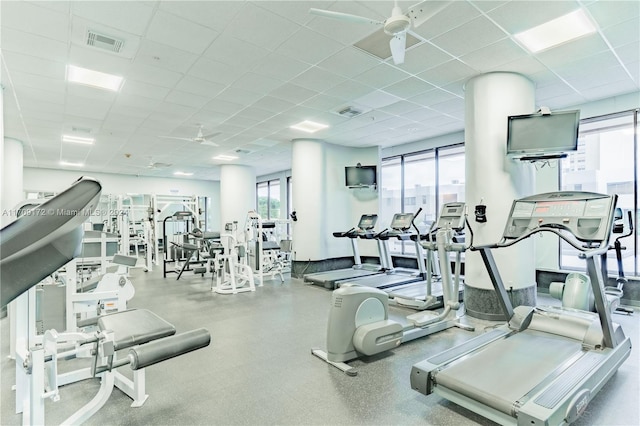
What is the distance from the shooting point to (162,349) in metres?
1.88

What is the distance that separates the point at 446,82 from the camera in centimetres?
482

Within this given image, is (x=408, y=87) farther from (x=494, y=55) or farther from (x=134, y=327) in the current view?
(x=134, y=327)

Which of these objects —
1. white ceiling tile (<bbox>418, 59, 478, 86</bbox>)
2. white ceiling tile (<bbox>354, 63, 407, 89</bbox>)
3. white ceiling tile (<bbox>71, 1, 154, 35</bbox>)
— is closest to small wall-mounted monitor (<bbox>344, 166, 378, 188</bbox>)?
white ceiling tile (<bbox>354, 63, 407, 89</bbox>)

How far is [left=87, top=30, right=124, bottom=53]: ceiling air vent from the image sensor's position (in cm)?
348

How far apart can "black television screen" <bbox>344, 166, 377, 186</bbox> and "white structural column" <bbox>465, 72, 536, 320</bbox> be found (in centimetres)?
399

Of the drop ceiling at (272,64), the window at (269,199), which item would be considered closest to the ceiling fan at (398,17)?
the drop ceiling at (272,64)

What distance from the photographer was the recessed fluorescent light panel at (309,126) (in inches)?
269

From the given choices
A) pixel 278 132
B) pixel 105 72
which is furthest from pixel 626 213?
pixel 105 72

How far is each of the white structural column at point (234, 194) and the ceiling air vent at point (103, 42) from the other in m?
7.86

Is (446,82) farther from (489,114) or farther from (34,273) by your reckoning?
(34,273)

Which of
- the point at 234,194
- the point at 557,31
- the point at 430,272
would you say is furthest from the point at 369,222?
the point at 234,194

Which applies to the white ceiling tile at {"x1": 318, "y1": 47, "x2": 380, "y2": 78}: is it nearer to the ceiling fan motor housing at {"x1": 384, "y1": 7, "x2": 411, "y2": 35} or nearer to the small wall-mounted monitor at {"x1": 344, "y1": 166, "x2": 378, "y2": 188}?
the ceiling fan motor housing at {"x1": 384, "y1": 7, "x2": 411, "y2": 35}

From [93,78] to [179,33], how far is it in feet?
6.49

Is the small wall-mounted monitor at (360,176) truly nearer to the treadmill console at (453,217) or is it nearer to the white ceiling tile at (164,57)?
the treadmill console at (453,217)
